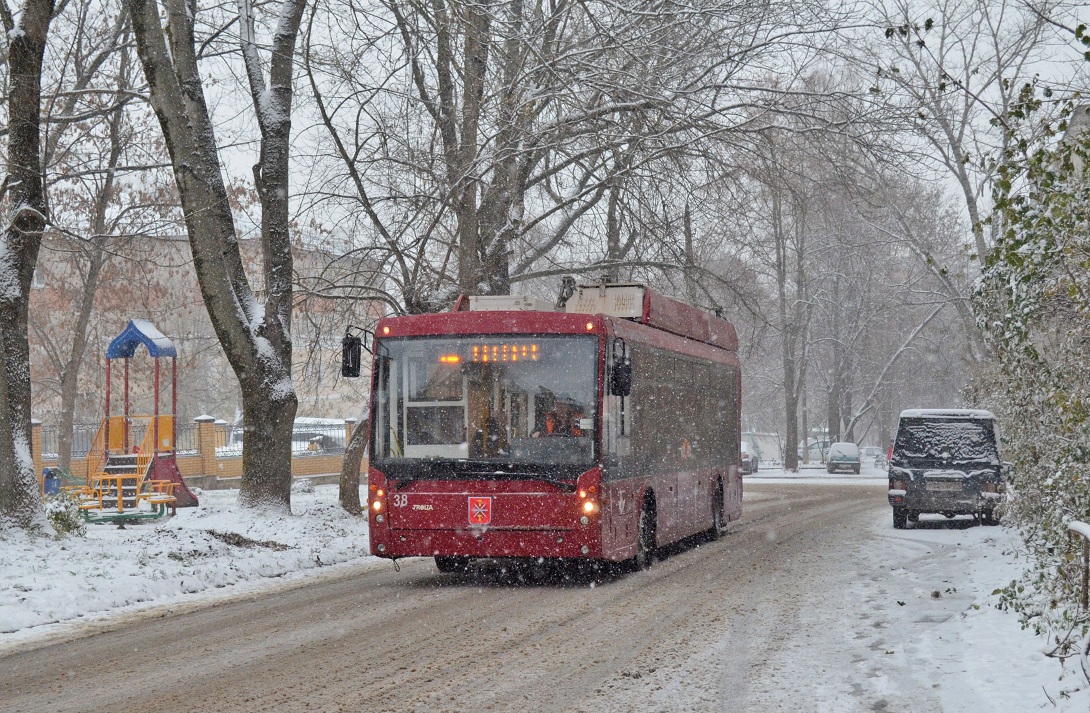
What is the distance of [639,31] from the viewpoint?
1792 cm

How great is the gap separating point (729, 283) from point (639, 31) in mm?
6064

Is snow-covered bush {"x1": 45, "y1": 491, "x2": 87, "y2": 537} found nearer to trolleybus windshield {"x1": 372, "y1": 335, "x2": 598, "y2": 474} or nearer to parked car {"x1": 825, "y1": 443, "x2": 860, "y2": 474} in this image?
trolleybus windshield {"x1": 372, "y1": 335, "x2": 598, "y2": 474}

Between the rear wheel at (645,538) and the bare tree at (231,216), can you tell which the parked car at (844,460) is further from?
the rear wheel at (645,538)

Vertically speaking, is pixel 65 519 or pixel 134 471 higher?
pixel 134 471

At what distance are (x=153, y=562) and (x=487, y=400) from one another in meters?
4.13

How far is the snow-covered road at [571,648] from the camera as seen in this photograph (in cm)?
760

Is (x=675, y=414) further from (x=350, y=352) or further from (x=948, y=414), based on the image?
(x=948, y=414)

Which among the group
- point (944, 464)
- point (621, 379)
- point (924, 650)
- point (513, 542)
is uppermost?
point (621, 379)

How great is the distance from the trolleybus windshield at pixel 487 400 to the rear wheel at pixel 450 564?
2.21 m

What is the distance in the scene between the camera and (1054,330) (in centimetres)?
1091

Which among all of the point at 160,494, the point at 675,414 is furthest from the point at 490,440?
the point at 160,494

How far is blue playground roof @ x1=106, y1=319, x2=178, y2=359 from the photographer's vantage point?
23531 millimetres

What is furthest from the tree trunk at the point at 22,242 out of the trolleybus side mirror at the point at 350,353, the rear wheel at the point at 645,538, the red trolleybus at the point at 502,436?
the rear wheel at the point at 645,538

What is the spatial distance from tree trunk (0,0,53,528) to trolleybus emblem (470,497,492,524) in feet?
17.9
